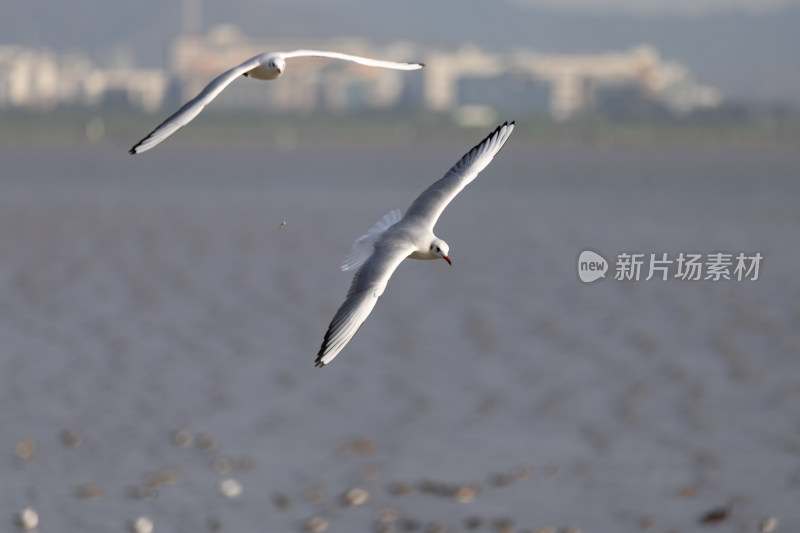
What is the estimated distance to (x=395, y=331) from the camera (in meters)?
34.7

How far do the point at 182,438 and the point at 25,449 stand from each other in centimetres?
259

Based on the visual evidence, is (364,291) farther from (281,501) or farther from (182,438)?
(182,438)

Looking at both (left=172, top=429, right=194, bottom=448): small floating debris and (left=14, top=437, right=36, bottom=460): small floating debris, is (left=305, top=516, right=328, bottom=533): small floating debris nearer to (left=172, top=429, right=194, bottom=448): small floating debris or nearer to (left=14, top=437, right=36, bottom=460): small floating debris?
(left=172, top=429, right=194, bottom=448): small floating debris

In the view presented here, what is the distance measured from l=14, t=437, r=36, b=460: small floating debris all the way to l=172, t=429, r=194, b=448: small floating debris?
2.32 metres

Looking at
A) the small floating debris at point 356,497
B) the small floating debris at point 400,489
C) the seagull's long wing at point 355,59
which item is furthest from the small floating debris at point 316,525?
the seagull's long wing at point 355,59

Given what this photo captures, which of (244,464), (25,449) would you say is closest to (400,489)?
(244,464)

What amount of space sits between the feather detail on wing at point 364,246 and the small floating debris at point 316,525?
10665 millimetres

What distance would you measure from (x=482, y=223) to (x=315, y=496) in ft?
156

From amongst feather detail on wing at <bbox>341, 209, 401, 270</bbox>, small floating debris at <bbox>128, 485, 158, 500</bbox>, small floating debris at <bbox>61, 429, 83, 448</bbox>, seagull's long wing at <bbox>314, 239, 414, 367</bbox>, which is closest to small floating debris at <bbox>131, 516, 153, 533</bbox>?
small floating debris at <bbox>128, 485, 158, 500</bbox>

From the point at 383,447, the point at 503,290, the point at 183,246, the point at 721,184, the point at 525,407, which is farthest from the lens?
the point at 721,184

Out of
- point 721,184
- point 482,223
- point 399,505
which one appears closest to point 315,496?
point 399,505

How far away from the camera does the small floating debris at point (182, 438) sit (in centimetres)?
2366

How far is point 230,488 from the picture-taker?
21.0 metres

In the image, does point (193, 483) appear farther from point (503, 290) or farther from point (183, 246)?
point (183, 246)
